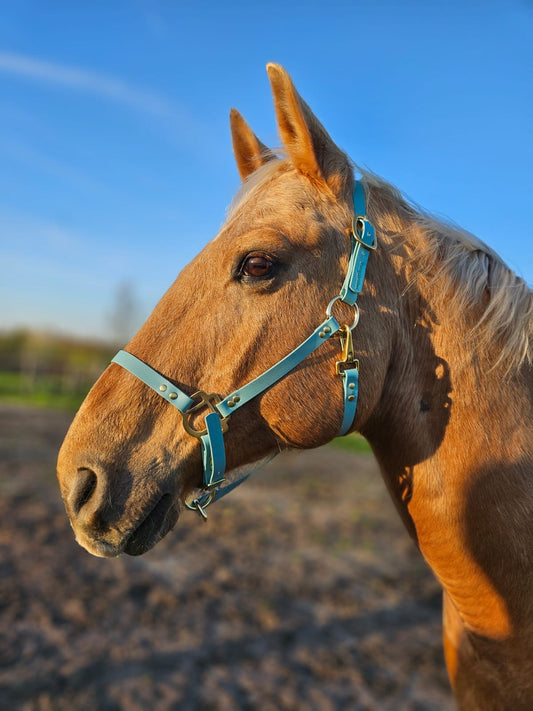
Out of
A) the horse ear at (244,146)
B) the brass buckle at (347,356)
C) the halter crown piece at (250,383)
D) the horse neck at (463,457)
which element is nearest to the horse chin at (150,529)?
the halter crown piece at (250,383)

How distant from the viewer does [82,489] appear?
1678 mm

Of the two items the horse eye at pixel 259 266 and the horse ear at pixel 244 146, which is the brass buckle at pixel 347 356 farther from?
the horse ear at pixel 244 146

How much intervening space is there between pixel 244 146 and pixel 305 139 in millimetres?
677

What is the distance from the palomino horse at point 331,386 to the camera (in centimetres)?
175

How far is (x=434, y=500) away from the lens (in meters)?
1.88

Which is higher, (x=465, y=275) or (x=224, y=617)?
(x=465, y=275)

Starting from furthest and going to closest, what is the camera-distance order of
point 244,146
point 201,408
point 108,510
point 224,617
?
point 224,617 → point 244,146 → point 201,408 → point 108,510

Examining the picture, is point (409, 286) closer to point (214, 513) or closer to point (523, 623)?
point (523, 623)

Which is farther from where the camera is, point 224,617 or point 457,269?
point 224,617

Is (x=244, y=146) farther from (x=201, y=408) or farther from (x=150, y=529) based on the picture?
(x=150, y=529)

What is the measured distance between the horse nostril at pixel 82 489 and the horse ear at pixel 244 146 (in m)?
1.62

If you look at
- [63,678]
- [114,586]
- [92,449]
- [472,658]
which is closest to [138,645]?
[63,678]

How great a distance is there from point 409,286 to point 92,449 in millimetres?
1326

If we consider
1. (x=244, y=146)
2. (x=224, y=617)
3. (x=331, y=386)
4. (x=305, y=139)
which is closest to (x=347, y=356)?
(x=331, y=386)
